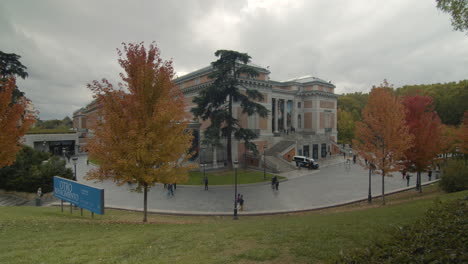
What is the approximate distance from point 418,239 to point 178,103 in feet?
30.1

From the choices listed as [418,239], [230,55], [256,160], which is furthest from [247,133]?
[418,239]

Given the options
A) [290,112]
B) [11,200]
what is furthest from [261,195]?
[290,112]

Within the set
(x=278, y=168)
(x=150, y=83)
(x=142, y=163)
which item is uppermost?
(x=150, y=83)

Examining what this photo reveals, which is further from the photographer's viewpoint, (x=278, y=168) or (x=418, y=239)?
(x=278, y=168)

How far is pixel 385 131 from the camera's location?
15.3m

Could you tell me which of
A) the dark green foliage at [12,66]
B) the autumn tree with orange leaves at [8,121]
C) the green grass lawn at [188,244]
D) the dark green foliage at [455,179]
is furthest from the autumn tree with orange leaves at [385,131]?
the dark green foliage at [12,66]

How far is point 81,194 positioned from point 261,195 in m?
13.2

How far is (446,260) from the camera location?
3449mm

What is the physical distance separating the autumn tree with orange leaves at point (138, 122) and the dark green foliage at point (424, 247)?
25.5ft

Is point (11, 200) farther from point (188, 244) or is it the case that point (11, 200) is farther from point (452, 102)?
point (452, 102)

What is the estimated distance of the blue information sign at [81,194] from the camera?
11.2 m

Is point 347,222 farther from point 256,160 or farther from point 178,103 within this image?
point 256,160

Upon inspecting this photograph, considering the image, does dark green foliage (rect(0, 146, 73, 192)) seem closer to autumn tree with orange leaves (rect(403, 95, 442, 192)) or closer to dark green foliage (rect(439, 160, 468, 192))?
autumn tree with orange leaves (rect(403, 95, 442, 192))

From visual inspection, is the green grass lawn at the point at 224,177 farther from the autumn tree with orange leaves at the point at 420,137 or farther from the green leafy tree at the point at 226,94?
the autumn tree with orange leaves at the point at 420,137
